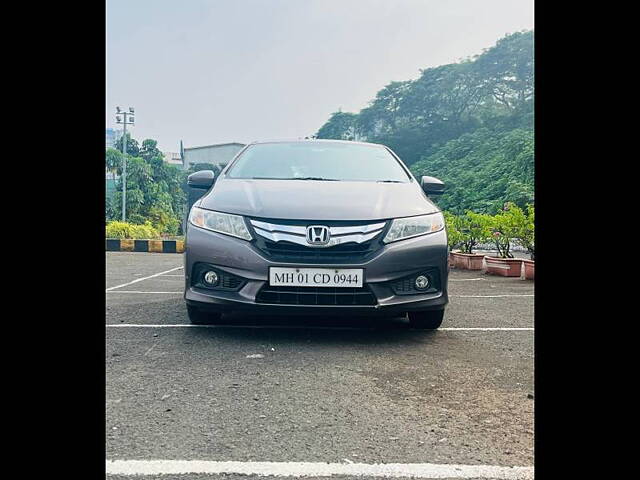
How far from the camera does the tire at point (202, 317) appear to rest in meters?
3.93

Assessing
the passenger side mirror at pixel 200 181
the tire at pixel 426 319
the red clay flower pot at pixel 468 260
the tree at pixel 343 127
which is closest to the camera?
the tire at pixel 426 319

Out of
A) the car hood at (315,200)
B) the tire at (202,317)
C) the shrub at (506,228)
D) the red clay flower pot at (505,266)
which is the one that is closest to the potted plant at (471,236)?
the shrub at (506,228)

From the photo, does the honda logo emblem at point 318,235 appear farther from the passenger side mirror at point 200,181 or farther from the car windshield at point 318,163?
the passenger side mirror at point 200,181

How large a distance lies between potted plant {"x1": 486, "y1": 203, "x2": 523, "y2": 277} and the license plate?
5.59 metres

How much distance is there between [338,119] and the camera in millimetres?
61281

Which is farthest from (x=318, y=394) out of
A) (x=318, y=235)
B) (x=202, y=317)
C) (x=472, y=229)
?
(x=472, y=229)

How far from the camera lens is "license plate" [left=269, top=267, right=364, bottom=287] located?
3342 millimetres

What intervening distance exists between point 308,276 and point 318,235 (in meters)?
0.25

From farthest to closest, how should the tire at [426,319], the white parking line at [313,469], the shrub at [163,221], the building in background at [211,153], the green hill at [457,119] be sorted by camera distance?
the building in background at [211,153] < the green hill at [457,119] < the shrub at [163,221] < the tire at [426,319] < the white parking line at [313,469]

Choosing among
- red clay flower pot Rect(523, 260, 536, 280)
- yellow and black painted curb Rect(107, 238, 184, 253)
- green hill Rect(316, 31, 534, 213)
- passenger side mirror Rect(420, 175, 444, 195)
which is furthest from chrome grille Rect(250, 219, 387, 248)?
green hill Rect(316, 31, 534, 213)

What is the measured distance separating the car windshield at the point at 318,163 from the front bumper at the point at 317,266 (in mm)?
872

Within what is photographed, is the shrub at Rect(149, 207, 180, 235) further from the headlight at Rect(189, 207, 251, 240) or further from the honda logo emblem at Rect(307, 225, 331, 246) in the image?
the honda logo emblem at Rect(307, 225, 331, 246)
